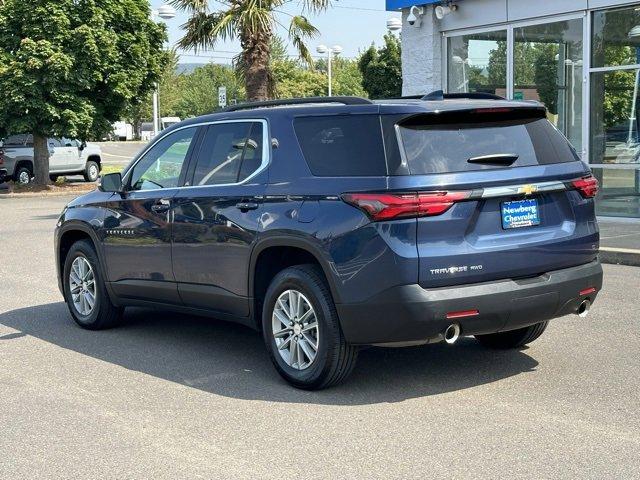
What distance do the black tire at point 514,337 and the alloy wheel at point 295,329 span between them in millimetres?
1633

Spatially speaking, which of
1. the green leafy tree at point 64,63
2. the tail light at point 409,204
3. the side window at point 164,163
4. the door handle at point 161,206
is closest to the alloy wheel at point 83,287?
the side window at point 164,163

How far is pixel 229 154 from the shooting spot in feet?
22.2

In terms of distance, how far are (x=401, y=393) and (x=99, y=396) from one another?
1.91 m

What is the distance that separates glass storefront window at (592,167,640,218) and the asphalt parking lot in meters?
8.19

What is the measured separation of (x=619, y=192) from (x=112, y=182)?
10715 mm

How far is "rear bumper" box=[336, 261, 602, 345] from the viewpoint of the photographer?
17.8 feet

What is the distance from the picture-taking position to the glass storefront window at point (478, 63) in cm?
1808

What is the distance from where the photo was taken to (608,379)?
612 cm

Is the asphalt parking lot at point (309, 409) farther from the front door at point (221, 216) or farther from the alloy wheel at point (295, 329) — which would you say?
the front door at point (221, 216)

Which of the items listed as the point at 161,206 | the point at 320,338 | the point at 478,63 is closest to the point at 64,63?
the point at 478,63

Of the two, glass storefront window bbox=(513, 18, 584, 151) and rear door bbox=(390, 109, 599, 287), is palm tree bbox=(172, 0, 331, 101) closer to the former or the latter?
glass storefront window bbox=(513, 18, 584, 151)

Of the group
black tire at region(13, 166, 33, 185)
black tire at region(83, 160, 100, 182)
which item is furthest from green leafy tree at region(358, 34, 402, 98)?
black tire at region(13, 166, 33, 185)

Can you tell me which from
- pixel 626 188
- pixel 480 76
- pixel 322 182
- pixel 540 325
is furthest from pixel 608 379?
pixel 480 76

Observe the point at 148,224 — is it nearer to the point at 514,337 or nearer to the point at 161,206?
the point at 161,206
